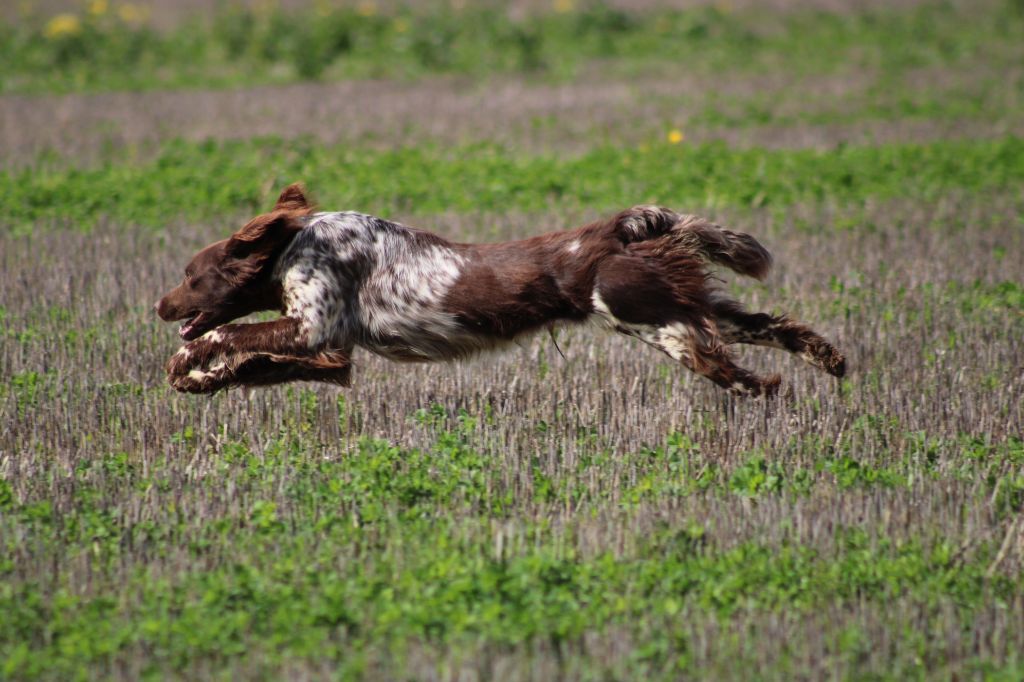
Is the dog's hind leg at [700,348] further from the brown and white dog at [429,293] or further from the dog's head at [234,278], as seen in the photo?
the dog's head at [234,278]

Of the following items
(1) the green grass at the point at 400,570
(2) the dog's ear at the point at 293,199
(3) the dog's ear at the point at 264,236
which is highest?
(2) the dog's ear at the point at 293,199

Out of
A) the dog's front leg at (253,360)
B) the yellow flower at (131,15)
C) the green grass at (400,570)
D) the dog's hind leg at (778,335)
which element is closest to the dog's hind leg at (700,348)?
the dog's hind leg at (778,335)

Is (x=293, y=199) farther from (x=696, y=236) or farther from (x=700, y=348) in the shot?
(x=700, y=348)

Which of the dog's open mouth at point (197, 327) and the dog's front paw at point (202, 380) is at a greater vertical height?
the dog's open mouth at point (197, 327)

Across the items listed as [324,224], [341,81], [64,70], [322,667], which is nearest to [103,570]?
[322,667]

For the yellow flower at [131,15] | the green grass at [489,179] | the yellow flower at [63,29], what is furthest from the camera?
the yellow flower at [131,15]

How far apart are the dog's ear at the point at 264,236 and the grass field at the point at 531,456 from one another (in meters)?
0.70

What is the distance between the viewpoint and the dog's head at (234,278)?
5.62 m

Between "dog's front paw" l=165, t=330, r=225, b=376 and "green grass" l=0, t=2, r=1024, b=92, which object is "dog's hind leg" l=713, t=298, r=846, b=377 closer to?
"dog's front paw" l=165, t=330, r=225, b=376

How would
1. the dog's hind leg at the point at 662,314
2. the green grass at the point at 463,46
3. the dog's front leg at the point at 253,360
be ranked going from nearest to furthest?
the dog's front leg at the point at 253,360, the dog's hind leg at the point at 662,314, the green grass at the point at 463,46

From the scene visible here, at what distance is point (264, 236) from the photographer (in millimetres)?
5602

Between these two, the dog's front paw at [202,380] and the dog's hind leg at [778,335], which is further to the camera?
the dog's hind leg at [778,335]

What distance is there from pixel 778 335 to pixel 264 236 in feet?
8.02

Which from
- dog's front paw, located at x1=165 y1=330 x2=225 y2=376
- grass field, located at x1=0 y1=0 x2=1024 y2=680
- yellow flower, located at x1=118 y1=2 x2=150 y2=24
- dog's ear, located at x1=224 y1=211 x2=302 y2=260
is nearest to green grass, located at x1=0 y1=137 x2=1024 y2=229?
grass field, located at x1=0 y1=0 x2=1024 y2=680
